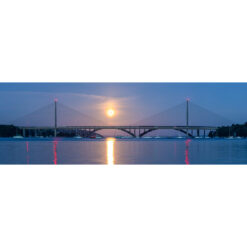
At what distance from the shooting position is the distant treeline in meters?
11.2

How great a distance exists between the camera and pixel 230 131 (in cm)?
1137

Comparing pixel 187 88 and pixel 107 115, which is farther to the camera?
pixel 107 115

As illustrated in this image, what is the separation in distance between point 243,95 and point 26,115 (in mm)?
6548

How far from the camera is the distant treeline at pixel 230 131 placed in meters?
11.2

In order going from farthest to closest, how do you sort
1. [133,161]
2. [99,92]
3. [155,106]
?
[155,106] < [99,92] < [133,161]
